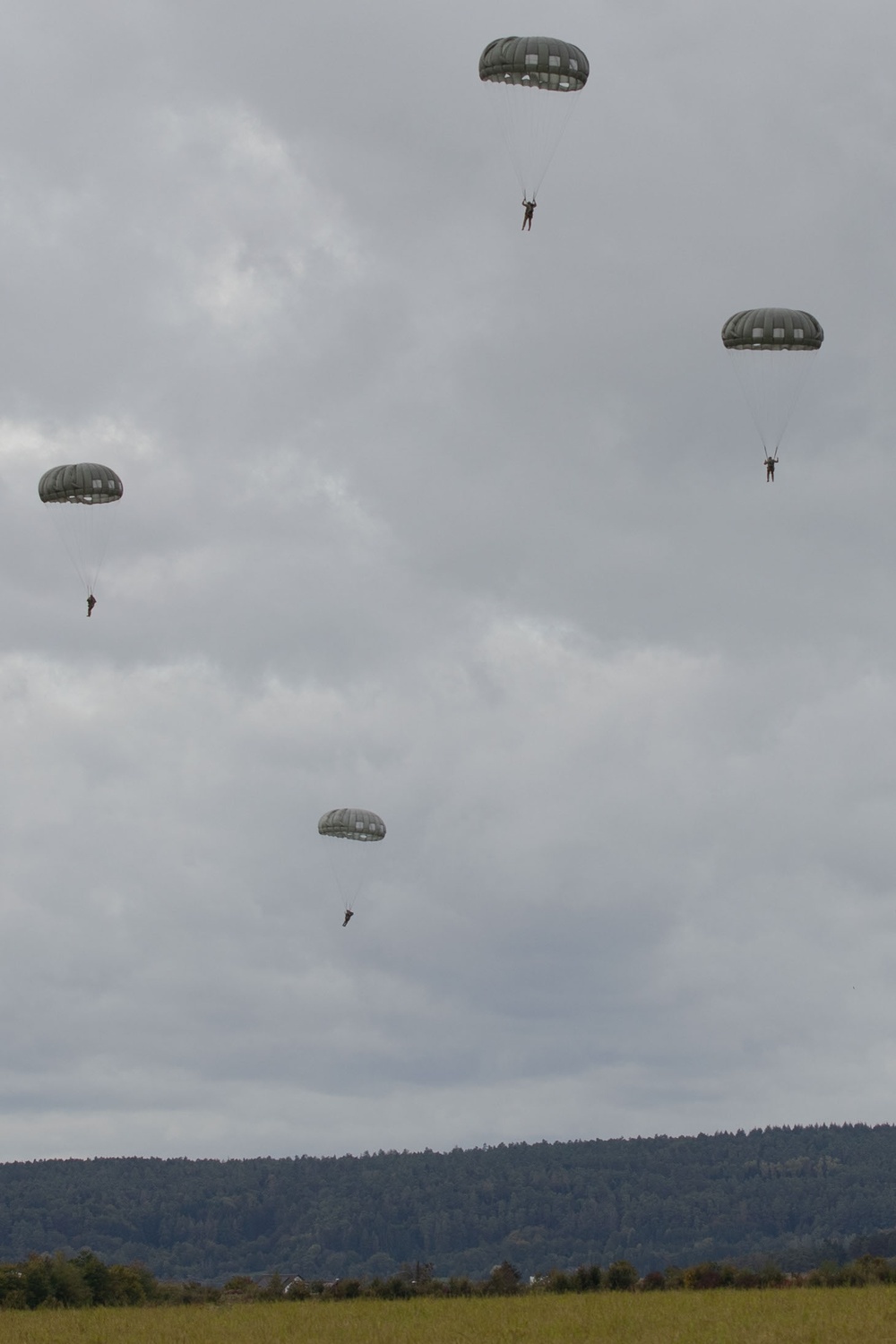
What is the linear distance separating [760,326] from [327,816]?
29.3m

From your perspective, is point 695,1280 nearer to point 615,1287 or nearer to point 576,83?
point 615,1287

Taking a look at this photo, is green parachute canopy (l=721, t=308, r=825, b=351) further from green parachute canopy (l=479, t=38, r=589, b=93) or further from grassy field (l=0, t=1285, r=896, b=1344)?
grassy field (l=0, t=1285, r=896, b=1344)

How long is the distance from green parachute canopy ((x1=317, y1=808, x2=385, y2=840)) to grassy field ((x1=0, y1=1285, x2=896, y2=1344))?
92.1ft

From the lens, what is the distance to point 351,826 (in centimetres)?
8069

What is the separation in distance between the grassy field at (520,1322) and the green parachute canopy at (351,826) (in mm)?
28062

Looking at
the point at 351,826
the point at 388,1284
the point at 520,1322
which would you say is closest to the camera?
the point at 520,1322

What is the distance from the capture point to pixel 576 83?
2379 inches

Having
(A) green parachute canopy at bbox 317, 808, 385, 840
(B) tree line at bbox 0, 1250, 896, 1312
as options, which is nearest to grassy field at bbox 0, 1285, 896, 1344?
(B) tree line at bbox 0, 1250, 896, 1312

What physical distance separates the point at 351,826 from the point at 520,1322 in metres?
36.0

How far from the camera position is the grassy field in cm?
4225

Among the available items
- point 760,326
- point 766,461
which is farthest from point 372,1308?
point 760,326

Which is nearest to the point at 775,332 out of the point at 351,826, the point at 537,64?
the point at 537,64

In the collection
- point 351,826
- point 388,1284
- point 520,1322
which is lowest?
point 520,1322

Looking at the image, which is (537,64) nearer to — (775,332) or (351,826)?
(775,332)
